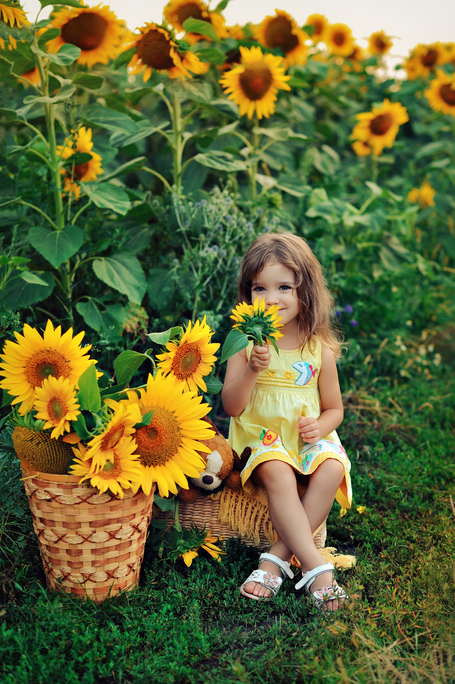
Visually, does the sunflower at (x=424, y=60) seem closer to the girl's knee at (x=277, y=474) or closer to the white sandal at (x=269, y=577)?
the girl's knee at (x=277, y=474)

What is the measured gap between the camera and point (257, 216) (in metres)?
2.89

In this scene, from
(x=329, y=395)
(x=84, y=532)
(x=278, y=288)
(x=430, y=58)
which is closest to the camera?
(x=84, y=532)

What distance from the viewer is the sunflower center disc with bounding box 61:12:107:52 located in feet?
8.09

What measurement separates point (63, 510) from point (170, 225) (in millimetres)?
1507

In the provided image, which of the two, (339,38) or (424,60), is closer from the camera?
(339,38)

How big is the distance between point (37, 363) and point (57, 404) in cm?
15

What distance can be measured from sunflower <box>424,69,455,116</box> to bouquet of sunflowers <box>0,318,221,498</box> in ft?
10.9

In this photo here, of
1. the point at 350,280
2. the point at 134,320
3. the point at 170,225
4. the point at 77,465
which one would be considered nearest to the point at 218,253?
the point at 170,225

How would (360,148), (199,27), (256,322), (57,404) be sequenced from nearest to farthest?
(57,404) → (256,322) → (199,27) → (360,148)

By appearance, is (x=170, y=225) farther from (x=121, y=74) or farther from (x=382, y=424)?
(x=382, y=424)

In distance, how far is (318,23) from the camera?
439 cm

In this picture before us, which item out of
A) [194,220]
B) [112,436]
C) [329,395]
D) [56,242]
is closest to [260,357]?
[329,395]

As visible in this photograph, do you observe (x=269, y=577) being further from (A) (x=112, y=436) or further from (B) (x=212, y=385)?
(A) (x=112, y=436)

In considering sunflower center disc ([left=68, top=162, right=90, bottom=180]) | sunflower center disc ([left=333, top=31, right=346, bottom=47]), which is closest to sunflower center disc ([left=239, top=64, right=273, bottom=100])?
sunflower center disc ([left=68, top=162, right=90, bottom=180])
